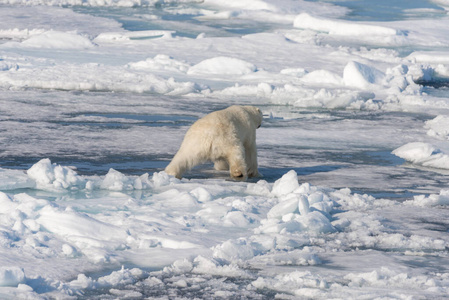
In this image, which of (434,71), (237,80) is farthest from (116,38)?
(434,71)

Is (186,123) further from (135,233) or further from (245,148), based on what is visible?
(135,233)

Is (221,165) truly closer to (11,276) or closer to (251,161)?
(251,161)

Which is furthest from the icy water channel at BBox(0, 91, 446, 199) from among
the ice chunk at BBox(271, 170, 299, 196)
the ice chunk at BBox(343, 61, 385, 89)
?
the ice chunk at BBox(343, 61, 385, 89)

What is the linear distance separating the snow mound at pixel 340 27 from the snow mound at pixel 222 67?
694 centimetres

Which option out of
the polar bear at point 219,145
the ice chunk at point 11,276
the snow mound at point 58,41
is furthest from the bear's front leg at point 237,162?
the snow mound at point 58,41

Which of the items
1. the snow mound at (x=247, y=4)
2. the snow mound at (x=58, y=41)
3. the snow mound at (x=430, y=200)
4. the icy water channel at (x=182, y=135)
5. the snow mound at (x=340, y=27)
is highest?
the snow mound at (x=247, y=4)

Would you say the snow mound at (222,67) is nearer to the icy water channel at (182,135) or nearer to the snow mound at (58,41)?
the icy water channel at (182,135)

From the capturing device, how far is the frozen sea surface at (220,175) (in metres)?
3.86

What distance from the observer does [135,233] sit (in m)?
4.48

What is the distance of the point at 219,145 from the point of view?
6.23 m

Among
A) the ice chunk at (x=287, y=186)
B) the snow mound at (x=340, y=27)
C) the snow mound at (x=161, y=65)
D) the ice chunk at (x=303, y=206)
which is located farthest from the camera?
the snow mound at (x=340, y=27)

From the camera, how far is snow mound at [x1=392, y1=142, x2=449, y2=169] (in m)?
7.61

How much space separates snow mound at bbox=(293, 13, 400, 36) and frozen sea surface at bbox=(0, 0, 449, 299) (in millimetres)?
1544

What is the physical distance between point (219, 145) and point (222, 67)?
7.85m
